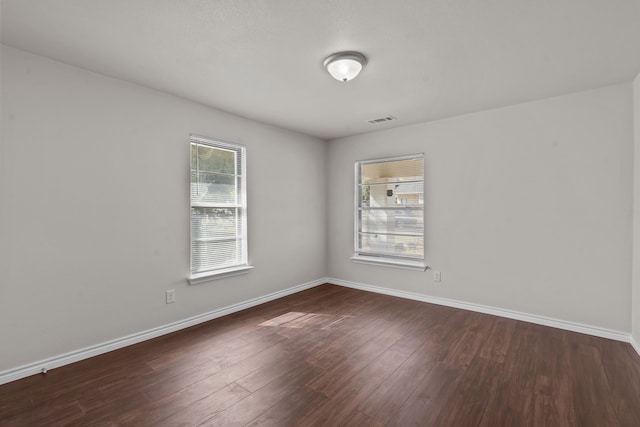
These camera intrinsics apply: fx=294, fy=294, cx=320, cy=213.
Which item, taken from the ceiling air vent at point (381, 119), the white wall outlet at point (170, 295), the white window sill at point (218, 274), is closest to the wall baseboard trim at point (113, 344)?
the white wall outlet at point (170, 295)

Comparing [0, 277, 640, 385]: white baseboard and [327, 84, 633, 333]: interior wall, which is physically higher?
[327, 84, 633, 333]: interior wall

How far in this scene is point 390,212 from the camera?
4699 mm

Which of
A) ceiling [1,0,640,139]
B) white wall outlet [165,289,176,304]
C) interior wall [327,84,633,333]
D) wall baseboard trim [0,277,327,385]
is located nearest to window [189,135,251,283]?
white wall outlet [165,289,176,304]

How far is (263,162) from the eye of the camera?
13.9 ft

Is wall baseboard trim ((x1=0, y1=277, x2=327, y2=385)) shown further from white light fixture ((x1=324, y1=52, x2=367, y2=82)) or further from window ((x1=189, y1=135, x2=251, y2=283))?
white light fixture ((x1=324, y1=52, x2=367, y2=82))

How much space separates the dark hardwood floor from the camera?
188cm

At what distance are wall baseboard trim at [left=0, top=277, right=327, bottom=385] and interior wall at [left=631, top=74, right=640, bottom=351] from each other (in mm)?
4021

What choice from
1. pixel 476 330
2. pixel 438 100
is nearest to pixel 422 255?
pixel 476 330

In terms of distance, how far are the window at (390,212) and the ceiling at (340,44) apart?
4.52 ft

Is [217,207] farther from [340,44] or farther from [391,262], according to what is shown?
[391,262]

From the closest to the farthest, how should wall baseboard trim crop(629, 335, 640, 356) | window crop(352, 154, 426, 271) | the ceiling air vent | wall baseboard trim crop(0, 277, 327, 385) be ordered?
wall baseboard trim crop(0, 277, 327, 385) < wall baseboard trim crop(629, 335, 640, 356) < the ceiling air vent < window crop(352, 154, 426, 271)

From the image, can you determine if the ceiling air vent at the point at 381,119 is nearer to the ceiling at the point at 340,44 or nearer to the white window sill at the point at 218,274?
the ceiling at the point at 340,44

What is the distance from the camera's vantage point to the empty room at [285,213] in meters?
1.97

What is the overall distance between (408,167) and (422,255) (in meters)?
1.34
